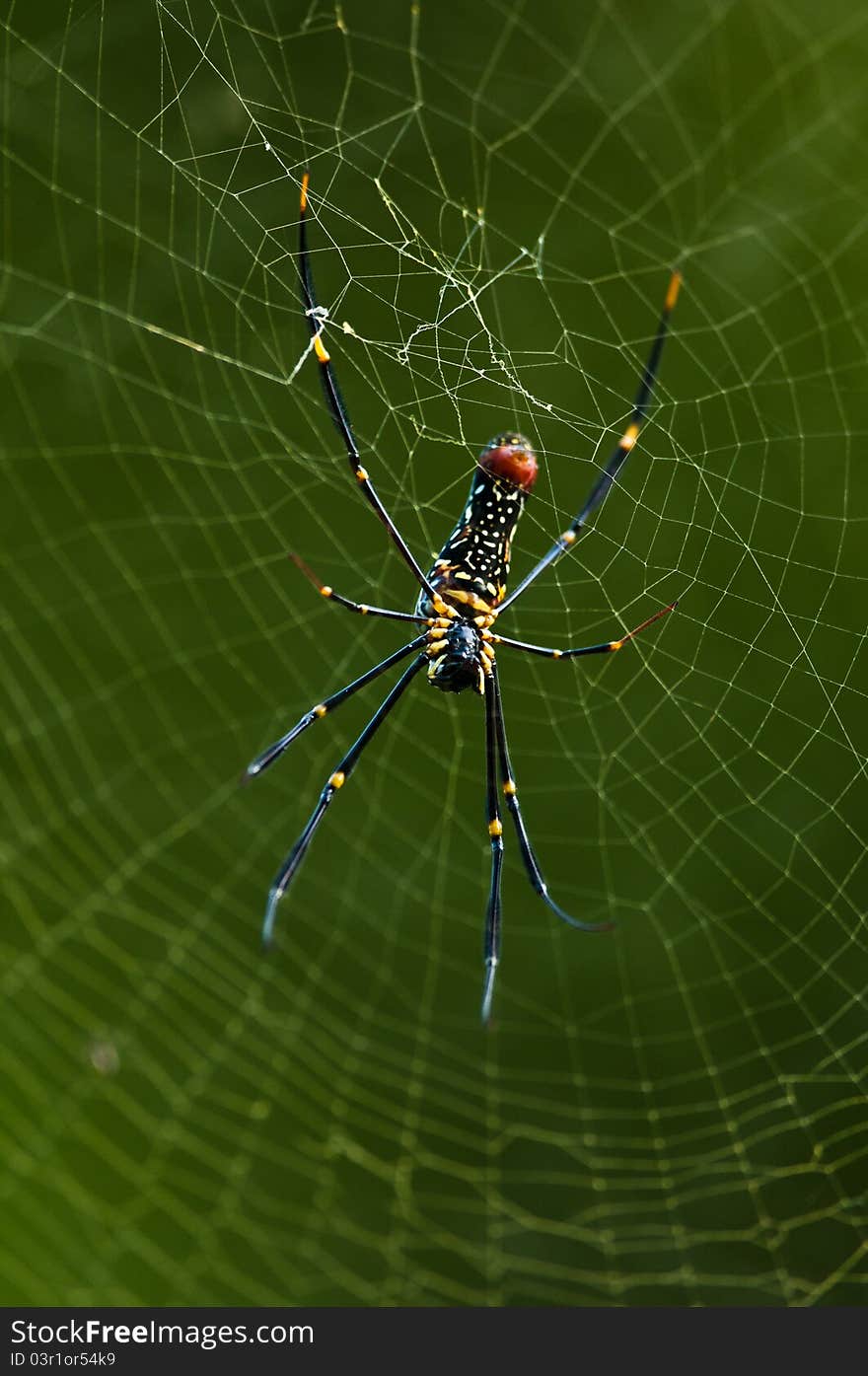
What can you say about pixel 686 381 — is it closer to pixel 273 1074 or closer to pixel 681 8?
pixel 681 8

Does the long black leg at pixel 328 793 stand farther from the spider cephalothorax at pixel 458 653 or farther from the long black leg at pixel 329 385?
the long black leg at pixel 329 385

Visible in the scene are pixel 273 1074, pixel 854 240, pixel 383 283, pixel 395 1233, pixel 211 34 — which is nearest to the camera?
pixel 211 34

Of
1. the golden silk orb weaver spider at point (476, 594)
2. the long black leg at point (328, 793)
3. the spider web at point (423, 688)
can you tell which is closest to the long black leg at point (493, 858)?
the golden silk orb weaver spider at point (476, 594)

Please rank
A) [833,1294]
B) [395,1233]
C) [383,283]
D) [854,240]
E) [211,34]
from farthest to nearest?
[395,1233] < [833,1294] < [854,240] < [383,283] < [211,34]

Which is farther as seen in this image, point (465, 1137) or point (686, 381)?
point (465, 1137)

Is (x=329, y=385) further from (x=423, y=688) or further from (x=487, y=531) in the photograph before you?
(x=423, y=688)

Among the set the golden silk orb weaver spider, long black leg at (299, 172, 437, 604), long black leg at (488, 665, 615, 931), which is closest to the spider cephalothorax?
the golden silk orb weaver spider

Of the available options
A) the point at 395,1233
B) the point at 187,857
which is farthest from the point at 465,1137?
the point at 187,857

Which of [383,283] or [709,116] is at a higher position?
[709,116]
